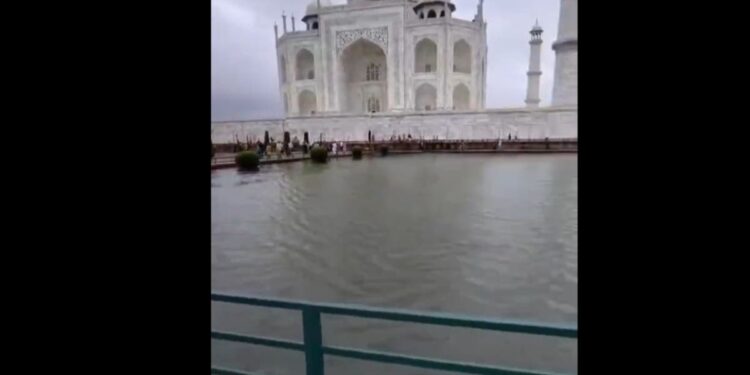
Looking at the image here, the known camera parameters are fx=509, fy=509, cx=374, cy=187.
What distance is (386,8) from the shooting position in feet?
100

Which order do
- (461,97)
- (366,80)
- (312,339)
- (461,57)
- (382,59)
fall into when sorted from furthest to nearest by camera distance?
(366,80) → (382,59) → (461,97) → (461,57) → (312,339)

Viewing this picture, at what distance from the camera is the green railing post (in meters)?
1.67

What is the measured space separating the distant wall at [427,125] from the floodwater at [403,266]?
16518 mm

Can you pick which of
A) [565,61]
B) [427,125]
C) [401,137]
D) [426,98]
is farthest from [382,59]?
[565,61]

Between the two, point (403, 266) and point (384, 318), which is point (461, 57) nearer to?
point (403, 266)

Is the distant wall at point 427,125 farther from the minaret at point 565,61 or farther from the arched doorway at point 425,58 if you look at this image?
the arched doorway at point 425,58

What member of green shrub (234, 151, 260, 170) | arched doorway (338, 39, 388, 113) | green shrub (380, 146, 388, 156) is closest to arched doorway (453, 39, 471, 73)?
arched doorway (338, 39, 388, 113)

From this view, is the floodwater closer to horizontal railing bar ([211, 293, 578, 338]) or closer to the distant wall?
horizontal railing bar ([211, 293, 578, 338])

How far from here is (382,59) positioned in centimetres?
3431

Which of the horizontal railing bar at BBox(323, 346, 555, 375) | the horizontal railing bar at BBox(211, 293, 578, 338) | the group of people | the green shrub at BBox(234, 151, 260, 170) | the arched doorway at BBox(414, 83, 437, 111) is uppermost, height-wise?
the arched doorway at BBox(414, 83, 437, 111)

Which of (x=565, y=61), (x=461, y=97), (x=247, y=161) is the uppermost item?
(x=565, y=61)

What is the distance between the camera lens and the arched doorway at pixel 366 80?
1341 inches

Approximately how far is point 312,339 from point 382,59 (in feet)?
111

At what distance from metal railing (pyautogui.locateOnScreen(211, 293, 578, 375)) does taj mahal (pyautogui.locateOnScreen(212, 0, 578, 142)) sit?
2561cm
